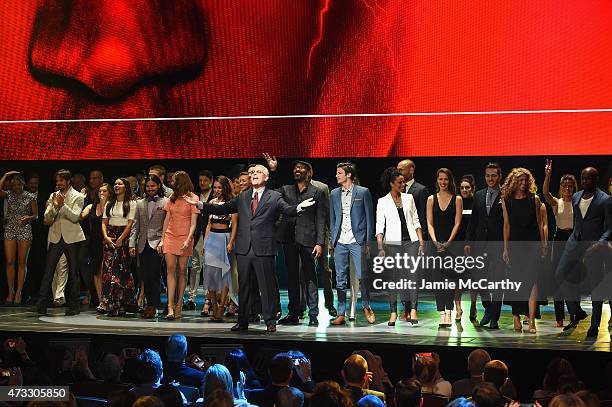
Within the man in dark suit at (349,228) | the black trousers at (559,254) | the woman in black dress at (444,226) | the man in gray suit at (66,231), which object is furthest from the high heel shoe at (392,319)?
the man in gray suit at (66,231)

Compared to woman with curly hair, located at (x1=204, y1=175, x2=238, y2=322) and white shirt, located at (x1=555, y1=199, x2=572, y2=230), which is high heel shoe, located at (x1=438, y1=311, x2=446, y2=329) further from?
woman with curly hair, located at (x1=204, y1=175, x2=238, y2=322)

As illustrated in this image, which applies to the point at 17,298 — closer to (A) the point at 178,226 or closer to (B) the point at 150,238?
A: (B) the point at 150,238

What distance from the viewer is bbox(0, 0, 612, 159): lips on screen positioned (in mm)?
9250

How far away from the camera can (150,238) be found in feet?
31.5

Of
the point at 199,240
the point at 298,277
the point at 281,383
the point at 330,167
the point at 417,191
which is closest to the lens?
the point at 281,383

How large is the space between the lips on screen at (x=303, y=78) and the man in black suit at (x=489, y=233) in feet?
2.06

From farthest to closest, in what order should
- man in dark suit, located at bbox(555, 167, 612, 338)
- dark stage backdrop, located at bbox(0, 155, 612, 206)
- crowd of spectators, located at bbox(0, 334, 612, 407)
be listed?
dark stage backdrop, located at bbox(0, 155, 612, 206)
man in dark suit, located at bbox(555, 167, 612, 338)
crowd of spectators, located at bbox(0, 334, 612, 407)

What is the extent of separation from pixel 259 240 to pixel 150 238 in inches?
56.2

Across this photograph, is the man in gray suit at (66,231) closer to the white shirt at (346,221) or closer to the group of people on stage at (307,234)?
the group of people on stage at (307,234)

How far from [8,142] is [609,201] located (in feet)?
20.3

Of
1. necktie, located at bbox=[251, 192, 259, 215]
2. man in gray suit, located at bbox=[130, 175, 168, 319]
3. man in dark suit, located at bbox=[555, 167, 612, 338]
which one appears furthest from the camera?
man in gray suit, located at bbox=[130, 175, 168, 319]

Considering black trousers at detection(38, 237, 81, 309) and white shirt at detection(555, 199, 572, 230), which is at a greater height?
white shirt at detection(555, 199, 572, 230)

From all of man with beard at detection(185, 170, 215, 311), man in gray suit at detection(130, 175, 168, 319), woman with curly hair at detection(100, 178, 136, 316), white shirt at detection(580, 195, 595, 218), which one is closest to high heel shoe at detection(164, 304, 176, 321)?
man in gray suit at detection(130, 175, 168, 319)

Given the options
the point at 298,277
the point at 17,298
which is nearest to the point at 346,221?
the point at 298,277
